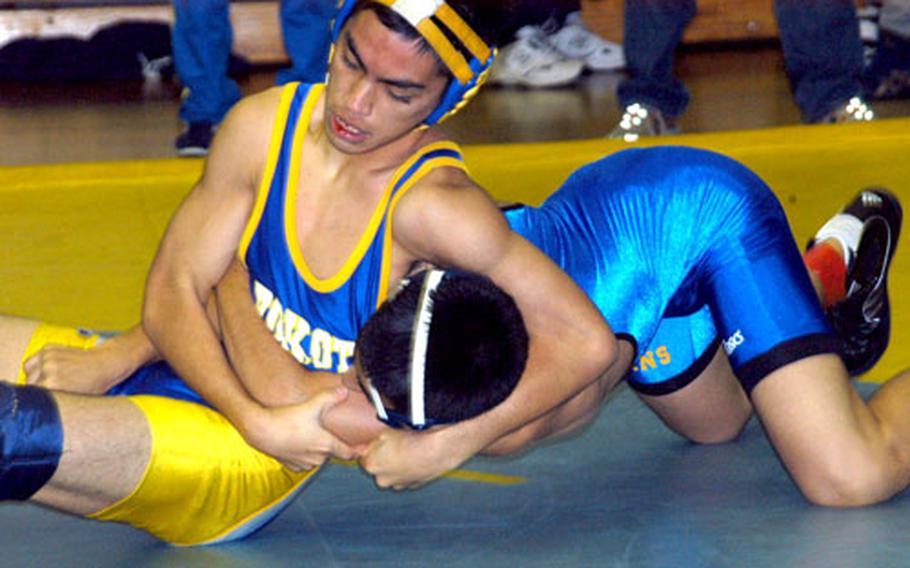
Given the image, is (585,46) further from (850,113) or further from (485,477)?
(485,477)

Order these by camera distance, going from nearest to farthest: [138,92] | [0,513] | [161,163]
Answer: [0,513]
[161,163]
[138,92]

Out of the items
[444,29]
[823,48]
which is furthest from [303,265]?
[823,48]

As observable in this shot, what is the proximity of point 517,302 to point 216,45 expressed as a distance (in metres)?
2.31

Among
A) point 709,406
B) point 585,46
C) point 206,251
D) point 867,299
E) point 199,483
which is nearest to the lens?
point 199,483

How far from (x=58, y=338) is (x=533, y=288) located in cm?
86

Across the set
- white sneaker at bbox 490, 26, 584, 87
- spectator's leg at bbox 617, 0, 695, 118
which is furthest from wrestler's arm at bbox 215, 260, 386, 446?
white sneaker at bbox 490, 26, 584, 87

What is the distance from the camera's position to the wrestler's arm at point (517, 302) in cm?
245

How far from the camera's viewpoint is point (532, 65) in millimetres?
6105

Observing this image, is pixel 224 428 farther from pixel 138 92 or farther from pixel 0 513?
pixel 138 92

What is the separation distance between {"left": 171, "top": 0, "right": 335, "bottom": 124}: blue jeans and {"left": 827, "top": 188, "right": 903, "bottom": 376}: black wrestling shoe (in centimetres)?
169

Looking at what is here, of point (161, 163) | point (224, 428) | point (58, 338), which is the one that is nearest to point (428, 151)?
point (224, 428)

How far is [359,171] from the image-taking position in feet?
8.67

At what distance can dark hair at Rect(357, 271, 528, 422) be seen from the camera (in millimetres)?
2285

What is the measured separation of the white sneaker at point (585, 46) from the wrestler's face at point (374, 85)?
3.74 metres
